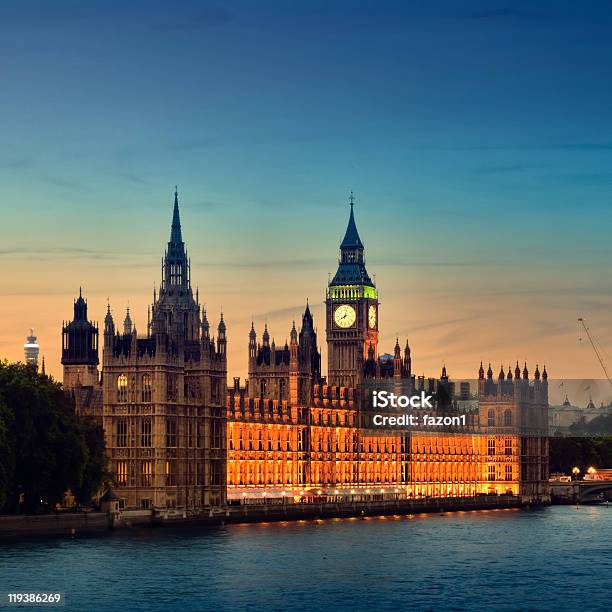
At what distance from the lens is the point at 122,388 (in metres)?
176

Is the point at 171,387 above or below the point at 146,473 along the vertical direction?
above

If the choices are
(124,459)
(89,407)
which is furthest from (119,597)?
(89,407)

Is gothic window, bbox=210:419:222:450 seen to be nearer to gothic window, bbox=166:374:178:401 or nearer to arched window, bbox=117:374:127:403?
gothic window, bbox=166:374:178:401

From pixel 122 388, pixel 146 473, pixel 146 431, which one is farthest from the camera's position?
pixel 122 388

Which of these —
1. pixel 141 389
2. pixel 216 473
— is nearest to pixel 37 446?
pixel 141 389

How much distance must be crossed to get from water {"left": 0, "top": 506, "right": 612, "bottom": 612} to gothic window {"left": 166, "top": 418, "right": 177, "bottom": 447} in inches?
416

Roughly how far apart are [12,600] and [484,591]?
102 feet

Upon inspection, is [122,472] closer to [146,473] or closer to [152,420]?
[146,473]

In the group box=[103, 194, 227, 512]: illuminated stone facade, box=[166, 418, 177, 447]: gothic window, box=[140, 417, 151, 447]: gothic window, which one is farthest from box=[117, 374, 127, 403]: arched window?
box=[166, 418, 177, 447]: gothic window

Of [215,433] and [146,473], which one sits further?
[215,433]

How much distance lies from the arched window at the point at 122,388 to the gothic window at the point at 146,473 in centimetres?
640

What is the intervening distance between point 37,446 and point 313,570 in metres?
32.8

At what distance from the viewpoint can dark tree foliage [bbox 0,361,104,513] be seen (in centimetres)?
15138

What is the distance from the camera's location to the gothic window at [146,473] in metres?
174
